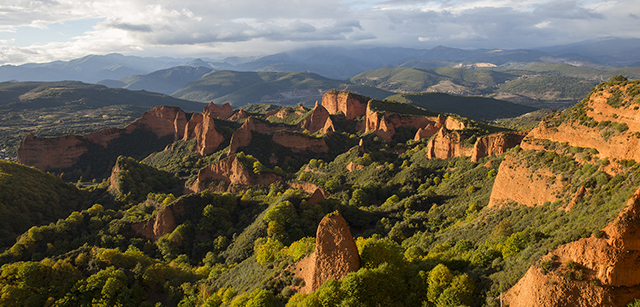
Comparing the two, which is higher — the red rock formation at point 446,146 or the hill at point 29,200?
the red rock formation at point 446,146

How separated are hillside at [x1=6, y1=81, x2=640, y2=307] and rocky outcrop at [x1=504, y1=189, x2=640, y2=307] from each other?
0.07 meters

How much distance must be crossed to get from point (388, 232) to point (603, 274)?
3048cm

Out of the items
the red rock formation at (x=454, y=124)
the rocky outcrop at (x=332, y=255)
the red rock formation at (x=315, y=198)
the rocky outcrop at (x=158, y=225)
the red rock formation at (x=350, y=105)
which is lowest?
the rocky outcrop at (x=158, y=225)

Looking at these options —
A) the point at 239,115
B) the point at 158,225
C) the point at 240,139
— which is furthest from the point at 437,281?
the point at 239,115

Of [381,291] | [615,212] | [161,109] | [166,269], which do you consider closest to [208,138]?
[161,109]

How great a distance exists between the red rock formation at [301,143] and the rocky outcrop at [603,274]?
77.1 m

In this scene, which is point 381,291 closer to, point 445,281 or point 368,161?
point 445,281

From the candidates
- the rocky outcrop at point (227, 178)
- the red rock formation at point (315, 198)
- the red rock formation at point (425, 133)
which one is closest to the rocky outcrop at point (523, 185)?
the red rock formation at point (315, 198)

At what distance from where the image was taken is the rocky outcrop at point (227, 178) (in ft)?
247

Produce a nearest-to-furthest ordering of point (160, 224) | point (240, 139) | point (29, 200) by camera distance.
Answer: point (160, 224)
point (29, 200)
point (240, 139)

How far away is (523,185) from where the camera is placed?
38.9 m

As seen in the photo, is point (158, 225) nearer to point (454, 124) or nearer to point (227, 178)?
point (227, 178)

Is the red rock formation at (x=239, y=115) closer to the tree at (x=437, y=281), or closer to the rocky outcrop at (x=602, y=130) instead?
the rocky outcrop at (x=602, y=130)

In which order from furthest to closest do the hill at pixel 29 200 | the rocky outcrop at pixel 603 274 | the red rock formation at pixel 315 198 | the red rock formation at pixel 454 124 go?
the red rock formation at pixel 454 124 < the hill at pixel 29 200 < the red rock formation at pixel 315 198 < the rocky outcrop at pixel 603 274
